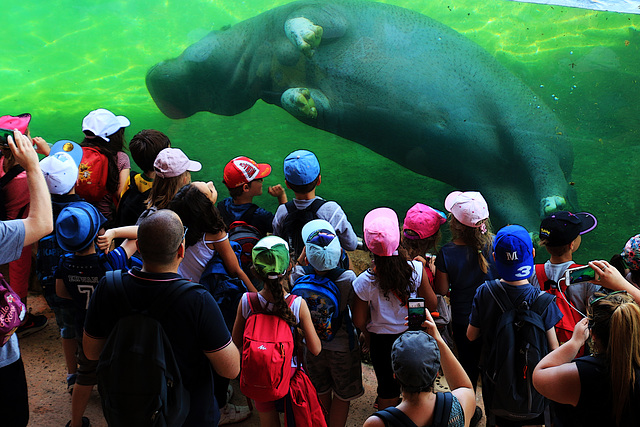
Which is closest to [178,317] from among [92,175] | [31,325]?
[92,175]

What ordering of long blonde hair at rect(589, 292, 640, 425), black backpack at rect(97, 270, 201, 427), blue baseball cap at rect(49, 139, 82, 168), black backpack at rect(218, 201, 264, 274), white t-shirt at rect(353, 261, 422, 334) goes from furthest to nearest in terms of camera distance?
blue baseball cap at rect(49, 139, 82, 168)
black backpack at rect(218, 201, 264, 274)
white t-shirt at rect(353, 261, 422, 334)
black backpack at rect(97, 270, 201, 427)
long blonde hair at rect(589, 292, 640, 425)

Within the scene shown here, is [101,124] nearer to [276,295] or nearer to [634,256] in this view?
[276,295]

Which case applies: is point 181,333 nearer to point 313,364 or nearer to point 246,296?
point 246,296

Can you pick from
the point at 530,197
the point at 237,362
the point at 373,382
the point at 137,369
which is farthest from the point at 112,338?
the point at 530,197

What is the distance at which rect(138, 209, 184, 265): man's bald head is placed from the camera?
206 centimetres

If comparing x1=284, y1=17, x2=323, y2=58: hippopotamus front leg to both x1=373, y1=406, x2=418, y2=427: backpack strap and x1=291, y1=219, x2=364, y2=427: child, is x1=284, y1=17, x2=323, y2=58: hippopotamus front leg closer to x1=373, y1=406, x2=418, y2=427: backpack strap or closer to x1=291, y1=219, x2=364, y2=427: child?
x1=291, y1=219, x2=364, y2=427: child

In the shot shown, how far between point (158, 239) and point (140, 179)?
6.68 feet

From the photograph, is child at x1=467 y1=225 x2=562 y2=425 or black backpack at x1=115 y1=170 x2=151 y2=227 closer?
child at x1=467 y1=225 x2=562 y2=425

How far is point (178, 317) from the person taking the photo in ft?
6.70

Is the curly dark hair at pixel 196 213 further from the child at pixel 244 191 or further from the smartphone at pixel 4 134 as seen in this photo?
the smartphone at pixel 4 134

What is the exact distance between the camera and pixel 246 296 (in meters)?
2.68

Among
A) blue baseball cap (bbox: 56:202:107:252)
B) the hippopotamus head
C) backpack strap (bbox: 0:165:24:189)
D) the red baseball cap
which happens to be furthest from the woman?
the hippopotamus head

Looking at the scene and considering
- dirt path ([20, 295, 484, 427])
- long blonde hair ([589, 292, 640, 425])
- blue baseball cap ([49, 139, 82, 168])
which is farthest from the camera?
blue baseball cap ([49, 139, 82, 168])

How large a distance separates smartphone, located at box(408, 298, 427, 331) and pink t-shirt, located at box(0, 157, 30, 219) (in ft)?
10.0
